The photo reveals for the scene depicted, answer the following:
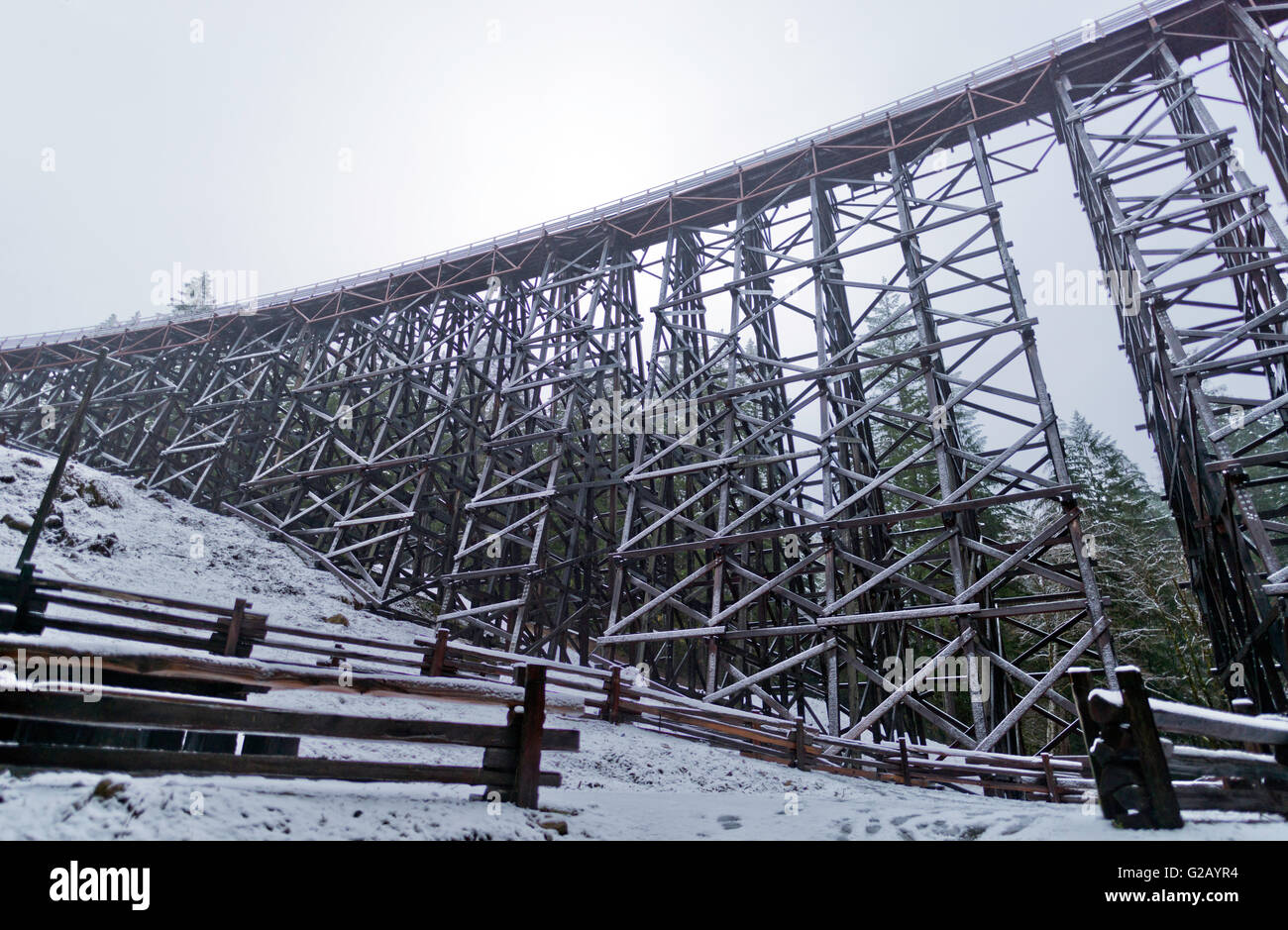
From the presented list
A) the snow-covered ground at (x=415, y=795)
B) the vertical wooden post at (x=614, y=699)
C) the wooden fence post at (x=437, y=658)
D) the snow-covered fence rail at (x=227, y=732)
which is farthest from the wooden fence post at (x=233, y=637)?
the vertical wooden post at (x=614, y=699)

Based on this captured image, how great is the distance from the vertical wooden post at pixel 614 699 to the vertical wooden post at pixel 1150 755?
7.64 meters

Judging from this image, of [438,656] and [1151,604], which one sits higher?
[1151,604]

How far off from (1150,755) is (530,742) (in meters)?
3.66

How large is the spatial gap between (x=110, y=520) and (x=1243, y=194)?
22296 millimetres

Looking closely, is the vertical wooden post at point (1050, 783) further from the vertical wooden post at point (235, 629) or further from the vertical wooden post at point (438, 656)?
the vertical wooden post at point (235, 629)

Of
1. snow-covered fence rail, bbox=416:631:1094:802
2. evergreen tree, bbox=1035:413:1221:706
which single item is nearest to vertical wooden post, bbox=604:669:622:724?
snow-covered fence rail, bbox=416:631:1094:802

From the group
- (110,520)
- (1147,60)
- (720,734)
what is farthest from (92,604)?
(1147,60)

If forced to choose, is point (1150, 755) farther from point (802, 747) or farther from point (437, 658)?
point (437, 658)

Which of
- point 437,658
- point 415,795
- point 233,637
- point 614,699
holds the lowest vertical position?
point 415,795

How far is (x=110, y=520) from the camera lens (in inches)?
629

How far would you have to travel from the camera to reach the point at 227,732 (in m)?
4.13

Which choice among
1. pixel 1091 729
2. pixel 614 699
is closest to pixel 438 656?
pixel 614 699

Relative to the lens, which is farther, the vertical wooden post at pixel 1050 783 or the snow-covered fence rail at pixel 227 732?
the vertical wooden post at pixel 1050 783

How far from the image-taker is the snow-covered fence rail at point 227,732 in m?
3.72
